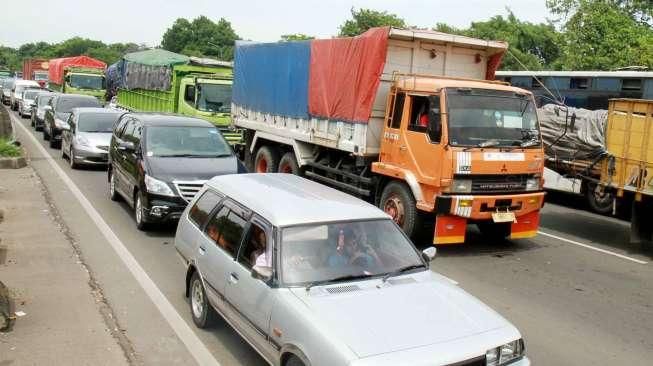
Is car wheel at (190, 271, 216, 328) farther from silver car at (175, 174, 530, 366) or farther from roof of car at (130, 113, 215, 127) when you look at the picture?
roof of car at (130, 113, 215, 127)

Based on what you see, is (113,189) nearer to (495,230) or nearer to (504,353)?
(495,230)

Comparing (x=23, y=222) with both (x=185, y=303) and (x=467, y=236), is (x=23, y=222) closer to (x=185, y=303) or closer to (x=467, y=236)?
(x=185, y=303)

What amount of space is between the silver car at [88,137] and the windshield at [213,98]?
2.54 m

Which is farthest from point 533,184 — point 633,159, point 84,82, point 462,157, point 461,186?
point 84,82

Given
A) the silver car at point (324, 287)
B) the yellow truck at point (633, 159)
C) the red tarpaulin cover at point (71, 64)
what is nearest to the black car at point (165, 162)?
the silver car at point (324, 287)

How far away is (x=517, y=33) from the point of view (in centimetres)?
5122

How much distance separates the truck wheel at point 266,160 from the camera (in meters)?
13.6

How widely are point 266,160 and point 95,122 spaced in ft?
18.2

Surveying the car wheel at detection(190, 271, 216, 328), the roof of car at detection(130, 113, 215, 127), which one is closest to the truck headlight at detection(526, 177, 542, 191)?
the roof of car at detection(130, 113, 215, 127)

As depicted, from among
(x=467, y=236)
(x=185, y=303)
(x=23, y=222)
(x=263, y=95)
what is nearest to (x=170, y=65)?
(x=263, y=95)

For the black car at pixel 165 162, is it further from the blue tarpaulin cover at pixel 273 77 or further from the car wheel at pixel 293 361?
the car wheel at pixel 293 361

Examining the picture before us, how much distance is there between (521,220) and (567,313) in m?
2.86

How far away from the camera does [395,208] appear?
966 cm

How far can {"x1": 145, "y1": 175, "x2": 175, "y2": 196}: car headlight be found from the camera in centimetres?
950
